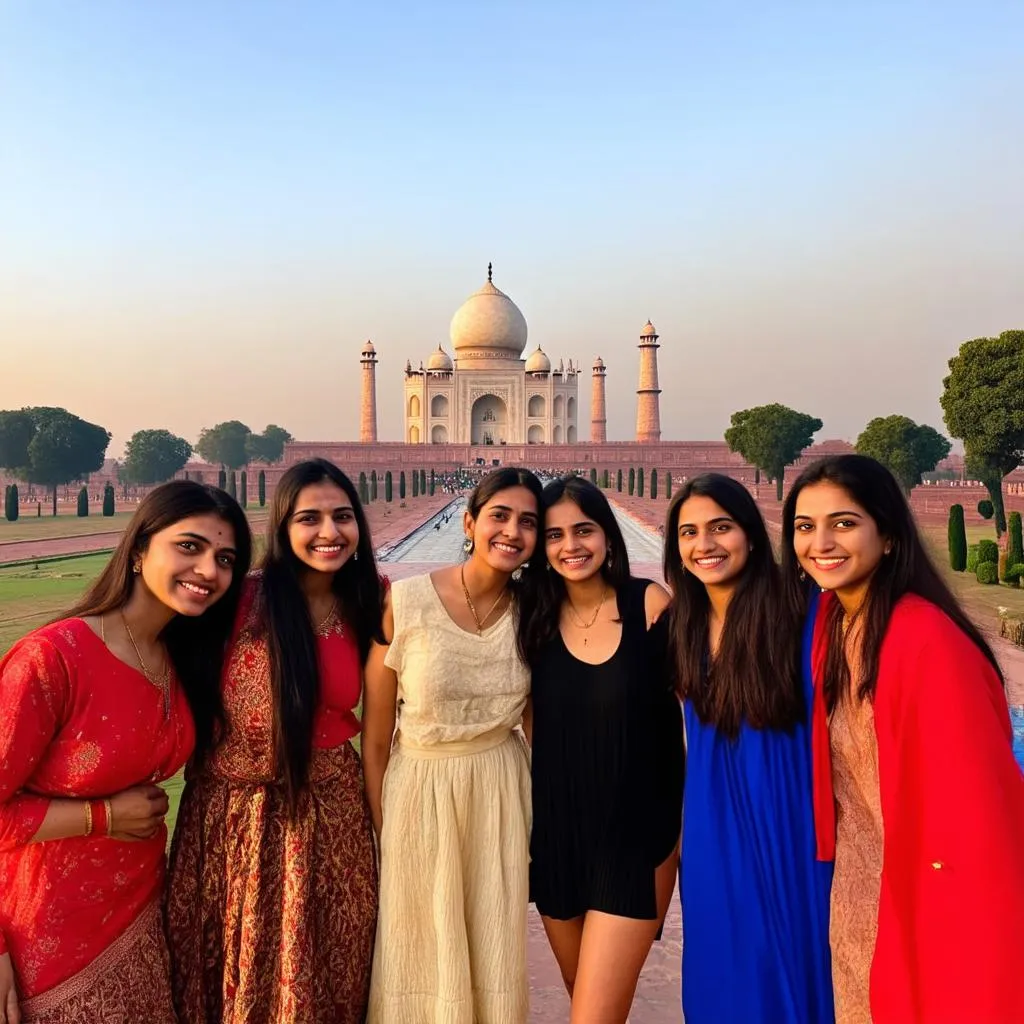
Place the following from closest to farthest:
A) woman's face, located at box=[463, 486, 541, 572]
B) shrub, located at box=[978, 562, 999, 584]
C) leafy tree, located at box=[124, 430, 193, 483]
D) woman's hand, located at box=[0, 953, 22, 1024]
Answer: woman's hand, located at box=[0, 953, 22, 1024]
woman's face, located at box=[463, 486, 541, 572]
shrub, located at box=[978, 562, 999, 584]
leafy tree, located at box=[124, 430, 193, 483]

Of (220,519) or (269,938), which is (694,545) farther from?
(269,938)

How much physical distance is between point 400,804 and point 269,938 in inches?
10.4

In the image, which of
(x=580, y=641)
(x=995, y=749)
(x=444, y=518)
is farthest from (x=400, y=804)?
(x=444, y=518)

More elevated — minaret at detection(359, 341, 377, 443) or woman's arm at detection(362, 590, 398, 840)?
minaret at detection(359, 341, 377, 443)

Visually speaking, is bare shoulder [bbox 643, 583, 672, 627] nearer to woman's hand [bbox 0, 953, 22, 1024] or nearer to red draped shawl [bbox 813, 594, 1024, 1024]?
red draped shawl [bbox 813, 594, 1024, 1024]

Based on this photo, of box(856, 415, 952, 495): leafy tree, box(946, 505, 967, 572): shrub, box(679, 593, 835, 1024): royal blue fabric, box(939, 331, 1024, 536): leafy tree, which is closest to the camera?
box(679, 593, 835, 1024): royal blue fabric

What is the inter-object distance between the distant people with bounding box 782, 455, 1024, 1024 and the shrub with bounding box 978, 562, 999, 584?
6522 mm

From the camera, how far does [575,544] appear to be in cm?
135

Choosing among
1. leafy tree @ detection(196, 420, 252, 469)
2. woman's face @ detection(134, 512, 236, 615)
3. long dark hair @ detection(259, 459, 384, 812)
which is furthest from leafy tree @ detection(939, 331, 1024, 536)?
leafy tree @ detection(196, 420, 252, 469)

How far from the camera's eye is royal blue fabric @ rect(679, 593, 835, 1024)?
1.13 metres

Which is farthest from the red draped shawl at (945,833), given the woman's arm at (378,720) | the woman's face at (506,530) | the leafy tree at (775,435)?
the leafy tree at (775,435)

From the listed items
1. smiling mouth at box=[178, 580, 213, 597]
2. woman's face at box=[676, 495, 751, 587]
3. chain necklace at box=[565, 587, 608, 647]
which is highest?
woman's face at box=[676, 495, 751, 587]

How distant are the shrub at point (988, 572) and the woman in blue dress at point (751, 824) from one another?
21.3 ft

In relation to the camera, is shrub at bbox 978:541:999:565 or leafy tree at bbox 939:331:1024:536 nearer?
shrub at bbox 978:541:999:565
